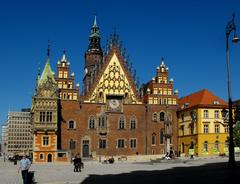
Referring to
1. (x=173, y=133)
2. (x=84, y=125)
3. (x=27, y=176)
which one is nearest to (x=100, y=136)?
(x=84, y=125)

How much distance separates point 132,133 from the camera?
7131 cm

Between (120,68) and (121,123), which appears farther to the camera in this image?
(120,68)

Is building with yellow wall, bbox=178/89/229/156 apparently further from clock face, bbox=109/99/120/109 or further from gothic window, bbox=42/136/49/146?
gothic window, bbox=42/136/49/146

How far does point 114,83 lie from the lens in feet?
235

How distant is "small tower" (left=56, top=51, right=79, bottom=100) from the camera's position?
68.2 m

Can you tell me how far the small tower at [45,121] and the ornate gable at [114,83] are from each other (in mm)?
8459

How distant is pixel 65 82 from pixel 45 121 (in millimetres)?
8835

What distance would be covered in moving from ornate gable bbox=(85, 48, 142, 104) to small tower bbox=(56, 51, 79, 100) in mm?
3460

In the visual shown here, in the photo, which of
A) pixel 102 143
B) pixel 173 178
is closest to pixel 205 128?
pixel 102 143

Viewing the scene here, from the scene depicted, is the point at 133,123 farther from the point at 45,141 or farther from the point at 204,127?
the point at 45,141

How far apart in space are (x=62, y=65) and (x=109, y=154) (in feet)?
59.4

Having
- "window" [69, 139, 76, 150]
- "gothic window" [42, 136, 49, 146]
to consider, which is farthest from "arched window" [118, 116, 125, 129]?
"gothic window" [42, 136, 49, 146]

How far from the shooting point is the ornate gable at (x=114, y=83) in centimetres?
7062

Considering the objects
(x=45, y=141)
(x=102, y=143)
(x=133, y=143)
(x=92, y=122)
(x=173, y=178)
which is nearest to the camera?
(x=173, y=178)
